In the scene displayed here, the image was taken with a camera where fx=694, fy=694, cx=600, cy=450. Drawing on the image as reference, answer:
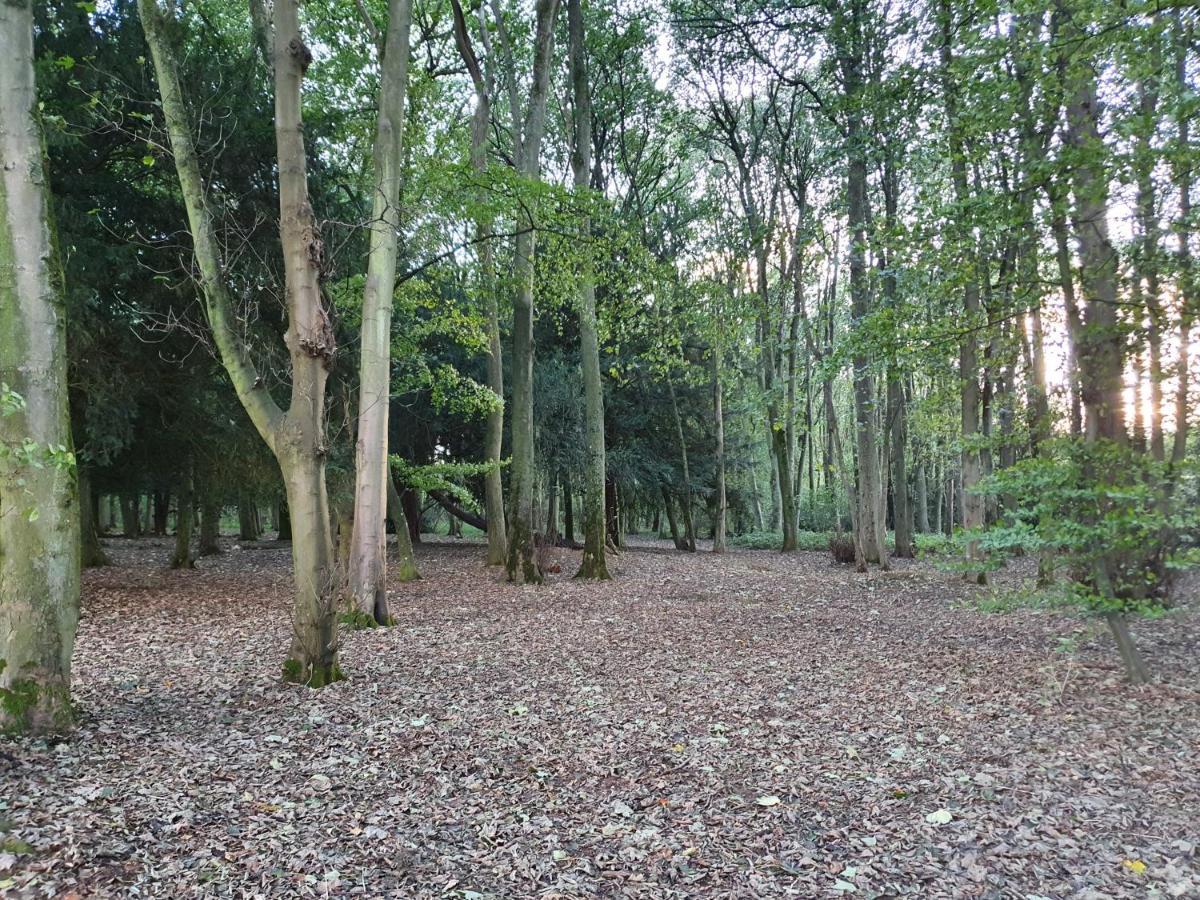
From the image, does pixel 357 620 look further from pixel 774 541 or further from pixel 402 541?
pixel 774 541

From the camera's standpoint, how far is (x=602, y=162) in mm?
17719

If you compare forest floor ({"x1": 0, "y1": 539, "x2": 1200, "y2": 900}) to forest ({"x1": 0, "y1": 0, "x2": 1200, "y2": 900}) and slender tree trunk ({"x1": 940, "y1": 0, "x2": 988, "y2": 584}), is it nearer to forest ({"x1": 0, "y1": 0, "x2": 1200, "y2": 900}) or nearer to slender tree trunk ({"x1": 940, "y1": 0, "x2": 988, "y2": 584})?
forest ({"x1": 0, "y1": 0, "x2": 1200, "y2": 900})

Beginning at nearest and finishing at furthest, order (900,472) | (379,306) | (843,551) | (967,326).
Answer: (379,306) < (967,326) < (843,551) < (900,472)

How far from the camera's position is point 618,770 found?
3.89 metres

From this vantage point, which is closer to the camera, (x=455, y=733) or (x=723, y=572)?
(x=455, y=733)

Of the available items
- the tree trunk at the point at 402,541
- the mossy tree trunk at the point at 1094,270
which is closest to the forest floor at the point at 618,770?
the mossy tree trunk at the point at 1094,270

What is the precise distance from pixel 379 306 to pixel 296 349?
2.35 meters

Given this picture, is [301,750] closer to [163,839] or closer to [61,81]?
[163,839]

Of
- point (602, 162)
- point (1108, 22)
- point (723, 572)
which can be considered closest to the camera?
point (1108, 22)

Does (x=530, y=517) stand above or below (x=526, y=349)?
below

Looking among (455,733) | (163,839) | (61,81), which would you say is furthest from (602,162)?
(163,839)

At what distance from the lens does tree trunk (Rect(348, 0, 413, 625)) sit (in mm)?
7070

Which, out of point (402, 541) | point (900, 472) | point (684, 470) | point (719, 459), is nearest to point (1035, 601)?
point (402, 541)

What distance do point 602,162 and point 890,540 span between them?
51.1 ft
